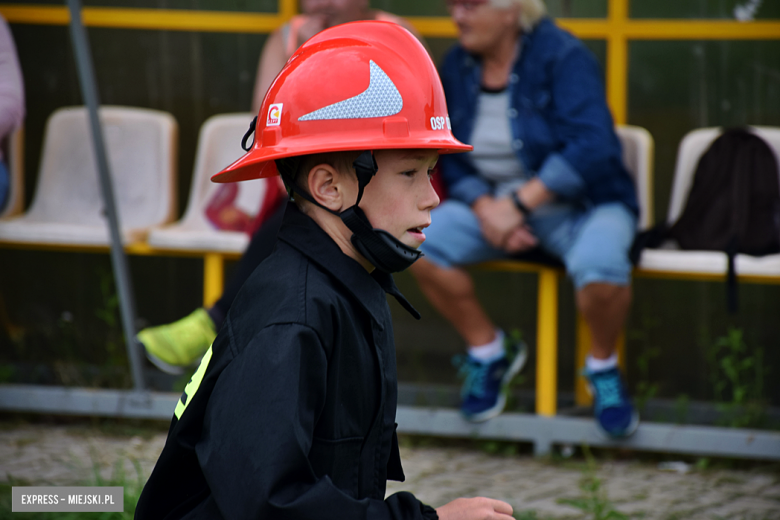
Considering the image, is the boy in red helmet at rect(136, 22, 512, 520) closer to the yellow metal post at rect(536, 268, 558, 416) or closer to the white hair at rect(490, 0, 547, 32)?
the yellow metal post at rect(536, 268, 558, 416)

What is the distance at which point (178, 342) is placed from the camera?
11.9ft

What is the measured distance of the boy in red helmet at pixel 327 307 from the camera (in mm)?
1256


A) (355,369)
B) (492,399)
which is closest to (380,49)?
(355,369)

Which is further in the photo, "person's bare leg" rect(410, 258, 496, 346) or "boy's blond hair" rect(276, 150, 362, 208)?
"person's bare leg" rect(410, 258, 496, 346)

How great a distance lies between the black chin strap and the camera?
4.77 feet

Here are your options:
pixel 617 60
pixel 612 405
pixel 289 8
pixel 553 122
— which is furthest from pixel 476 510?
pixel 289 8

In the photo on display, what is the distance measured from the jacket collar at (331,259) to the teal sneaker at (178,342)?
2214mm

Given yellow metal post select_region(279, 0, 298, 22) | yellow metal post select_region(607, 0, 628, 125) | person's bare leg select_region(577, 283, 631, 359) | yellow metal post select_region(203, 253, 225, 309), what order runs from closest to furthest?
person's bare leg select_region(577, 283, 631, 359) < yellow metal post select_region(203, 253, 225, 309) < yellow metal post select_region(607, 0, 628, 125) < yellow metal post select_region(279, 0, 298, 22)

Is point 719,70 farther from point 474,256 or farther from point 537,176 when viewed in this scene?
point 474,256

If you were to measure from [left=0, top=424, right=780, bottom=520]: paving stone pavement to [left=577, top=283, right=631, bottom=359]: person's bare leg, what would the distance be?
1.70 feet

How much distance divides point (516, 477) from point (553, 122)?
1473mm

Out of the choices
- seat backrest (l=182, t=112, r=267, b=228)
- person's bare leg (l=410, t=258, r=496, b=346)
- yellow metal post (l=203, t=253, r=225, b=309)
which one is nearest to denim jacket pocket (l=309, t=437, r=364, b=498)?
person's bare leg (l=410, t=258, r=496, b=346)

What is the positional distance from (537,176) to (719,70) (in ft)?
4.61

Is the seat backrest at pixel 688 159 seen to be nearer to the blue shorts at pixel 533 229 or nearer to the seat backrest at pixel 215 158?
the blue shorts at pixel 533 229
